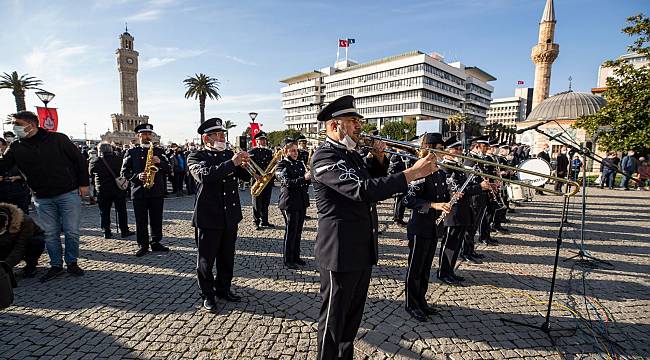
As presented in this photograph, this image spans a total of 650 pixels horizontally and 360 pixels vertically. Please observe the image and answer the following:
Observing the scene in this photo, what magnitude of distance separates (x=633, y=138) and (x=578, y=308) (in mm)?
13134

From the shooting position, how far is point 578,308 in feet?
15.9

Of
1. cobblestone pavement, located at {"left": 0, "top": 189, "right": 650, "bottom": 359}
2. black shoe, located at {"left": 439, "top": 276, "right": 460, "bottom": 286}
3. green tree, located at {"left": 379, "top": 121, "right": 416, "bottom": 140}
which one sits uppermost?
green tree, located at {"left": 379, "top": 121, "right": 416, "bottom": 140}

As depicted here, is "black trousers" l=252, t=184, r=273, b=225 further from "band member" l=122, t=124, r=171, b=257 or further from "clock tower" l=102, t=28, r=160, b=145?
"clock tower" l=102, t=28, r=160, b=145

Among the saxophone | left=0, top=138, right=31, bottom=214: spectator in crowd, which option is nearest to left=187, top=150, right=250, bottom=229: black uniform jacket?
the saxophone

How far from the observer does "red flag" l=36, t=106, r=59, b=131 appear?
10.4 metres

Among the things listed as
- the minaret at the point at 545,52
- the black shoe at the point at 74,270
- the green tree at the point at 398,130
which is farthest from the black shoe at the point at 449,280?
the green tree at the point at 398,130

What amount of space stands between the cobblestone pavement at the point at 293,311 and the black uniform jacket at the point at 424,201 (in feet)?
4.14

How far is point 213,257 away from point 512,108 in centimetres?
19004

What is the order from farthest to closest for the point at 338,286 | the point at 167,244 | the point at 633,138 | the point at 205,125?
1. the point at 633,138
2. the point at 167,244
3. the point at 205,125
4. the point at 338,286

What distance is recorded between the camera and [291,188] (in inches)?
251

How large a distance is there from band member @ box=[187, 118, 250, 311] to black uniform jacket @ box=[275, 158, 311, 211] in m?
1.70

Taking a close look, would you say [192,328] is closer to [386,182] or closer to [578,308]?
[386,182]

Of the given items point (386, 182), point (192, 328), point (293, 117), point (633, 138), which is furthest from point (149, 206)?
point (293, 117)

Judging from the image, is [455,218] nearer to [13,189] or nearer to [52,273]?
[52,273]
